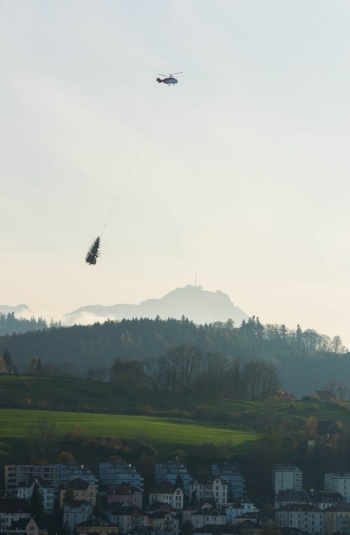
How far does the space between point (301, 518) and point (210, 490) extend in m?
11.1

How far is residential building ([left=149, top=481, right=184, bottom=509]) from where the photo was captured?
136m

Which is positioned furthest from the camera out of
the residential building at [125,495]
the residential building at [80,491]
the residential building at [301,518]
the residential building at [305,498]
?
the residential building at [305,498]

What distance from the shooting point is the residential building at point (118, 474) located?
138 metres

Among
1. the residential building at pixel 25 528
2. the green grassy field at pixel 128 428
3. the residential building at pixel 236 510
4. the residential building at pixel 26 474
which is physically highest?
the green grassy field at pixel 128 428

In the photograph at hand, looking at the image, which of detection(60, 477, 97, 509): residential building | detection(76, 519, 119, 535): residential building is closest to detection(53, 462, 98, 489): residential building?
detection(60, 477, 97, 509): residential building

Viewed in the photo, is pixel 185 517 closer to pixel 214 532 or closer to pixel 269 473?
pixel 214 532

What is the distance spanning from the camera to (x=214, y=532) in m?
122

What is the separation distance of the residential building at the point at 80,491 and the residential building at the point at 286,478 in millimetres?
20099

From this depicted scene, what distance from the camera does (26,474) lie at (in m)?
136

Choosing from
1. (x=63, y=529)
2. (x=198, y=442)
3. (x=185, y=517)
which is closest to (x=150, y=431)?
→ (x=198, y=442)

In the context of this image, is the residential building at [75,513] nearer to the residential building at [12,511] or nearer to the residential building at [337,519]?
the residential building at [12,511]

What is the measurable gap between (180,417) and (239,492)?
35.5m

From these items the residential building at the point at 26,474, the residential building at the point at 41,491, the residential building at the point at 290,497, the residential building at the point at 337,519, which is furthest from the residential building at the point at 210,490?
the residential building at the point at 41,491

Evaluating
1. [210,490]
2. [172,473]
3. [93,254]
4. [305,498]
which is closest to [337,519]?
[305,498]
